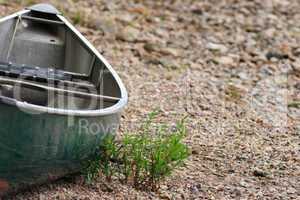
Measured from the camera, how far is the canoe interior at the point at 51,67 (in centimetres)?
378

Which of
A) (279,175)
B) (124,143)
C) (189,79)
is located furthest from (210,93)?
(124,143)

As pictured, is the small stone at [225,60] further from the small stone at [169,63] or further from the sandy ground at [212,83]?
the small stone at [169,63]

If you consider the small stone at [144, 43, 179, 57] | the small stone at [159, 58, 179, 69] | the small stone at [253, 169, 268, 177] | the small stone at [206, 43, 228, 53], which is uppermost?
the small stone at [206, 43, 228, 53]

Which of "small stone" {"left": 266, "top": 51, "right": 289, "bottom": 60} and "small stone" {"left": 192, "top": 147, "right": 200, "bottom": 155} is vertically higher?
"small stone" {"left": 266, "top": 51, "right": 289, "bottom": 60}

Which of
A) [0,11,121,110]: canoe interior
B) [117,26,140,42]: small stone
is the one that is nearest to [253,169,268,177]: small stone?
[0,11,121,110]: canoe interior

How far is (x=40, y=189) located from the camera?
11.8 ft

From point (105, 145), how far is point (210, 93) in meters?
1.75

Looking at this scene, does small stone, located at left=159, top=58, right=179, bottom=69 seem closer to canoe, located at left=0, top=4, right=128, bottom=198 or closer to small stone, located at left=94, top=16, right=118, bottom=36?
small stone, located at left=94, top=16, right=118, bottom=36

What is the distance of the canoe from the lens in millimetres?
3259

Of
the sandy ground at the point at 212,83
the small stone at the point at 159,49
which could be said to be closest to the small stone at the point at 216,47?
the sandy ground at the point at 212,83

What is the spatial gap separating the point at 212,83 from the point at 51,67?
1.45 meters

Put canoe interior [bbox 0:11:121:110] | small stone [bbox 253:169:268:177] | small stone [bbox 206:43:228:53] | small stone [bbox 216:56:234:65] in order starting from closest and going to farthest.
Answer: canoe interior [bbox 0:11:121:110] < small stone [bbox 253:169:268:177] < small stone [bbox 216:56:234:65] < small stone [bbox 206:43:228:53]

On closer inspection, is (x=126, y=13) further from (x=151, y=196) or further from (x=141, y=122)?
(x=151, y=196)

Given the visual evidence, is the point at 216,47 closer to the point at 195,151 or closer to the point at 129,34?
the point at 129,34
